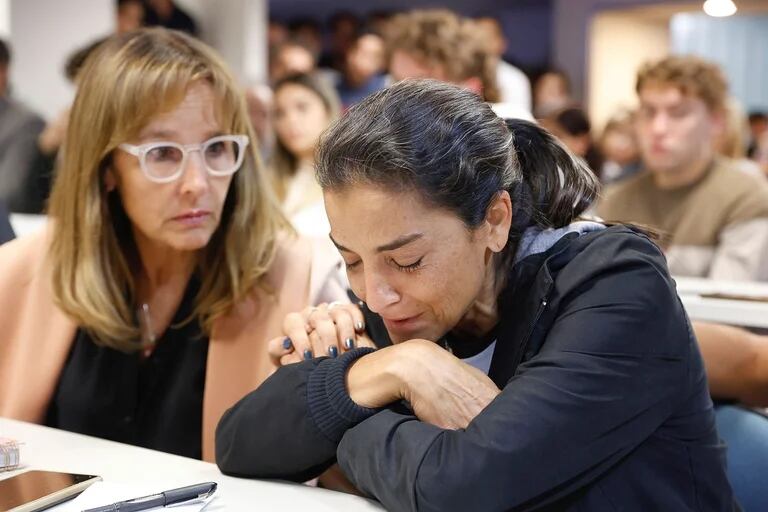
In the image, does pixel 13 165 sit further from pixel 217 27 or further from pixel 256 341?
pixel 217 27

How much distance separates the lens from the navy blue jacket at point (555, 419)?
4.21 feet

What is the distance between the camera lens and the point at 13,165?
512cm

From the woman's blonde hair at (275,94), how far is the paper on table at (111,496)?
4.00 m

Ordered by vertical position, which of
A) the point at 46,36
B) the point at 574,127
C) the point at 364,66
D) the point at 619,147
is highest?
the point at 46,36

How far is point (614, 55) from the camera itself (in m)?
10.6

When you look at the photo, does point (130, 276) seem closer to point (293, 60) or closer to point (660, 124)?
point (660, 124)

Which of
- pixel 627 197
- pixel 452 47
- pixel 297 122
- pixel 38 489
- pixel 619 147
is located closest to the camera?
pixel 38 489

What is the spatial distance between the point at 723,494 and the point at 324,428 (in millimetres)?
614

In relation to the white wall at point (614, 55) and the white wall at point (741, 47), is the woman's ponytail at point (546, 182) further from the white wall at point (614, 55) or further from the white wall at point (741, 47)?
the white wall at point (741, 47)

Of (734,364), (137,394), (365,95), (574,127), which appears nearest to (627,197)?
(574,127)

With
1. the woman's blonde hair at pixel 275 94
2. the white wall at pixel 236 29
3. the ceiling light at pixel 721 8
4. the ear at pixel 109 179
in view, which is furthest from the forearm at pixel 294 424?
the white wall at pixel 236 29

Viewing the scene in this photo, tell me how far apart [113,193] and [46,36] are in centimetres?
447

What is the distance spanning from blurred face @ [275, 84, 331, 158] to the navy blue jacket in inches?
158

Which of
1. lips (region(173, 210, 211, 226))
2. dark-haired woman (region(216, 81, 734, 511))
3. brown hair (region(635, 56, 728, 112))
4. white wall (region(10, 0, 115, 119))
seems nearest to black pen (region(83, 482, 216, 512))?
dark-haired woman (region(216, 81, 734, 511))
